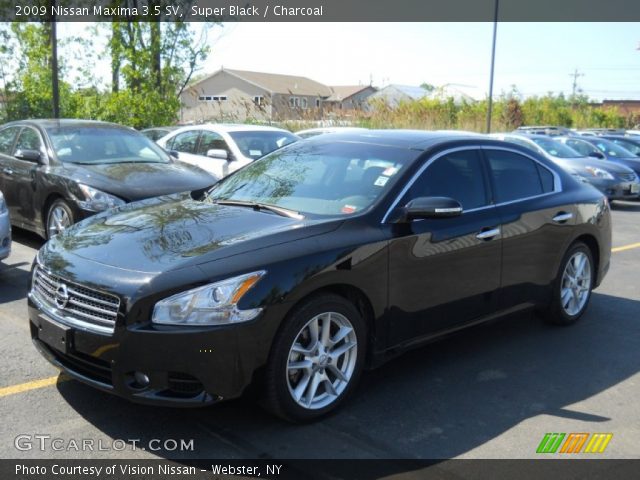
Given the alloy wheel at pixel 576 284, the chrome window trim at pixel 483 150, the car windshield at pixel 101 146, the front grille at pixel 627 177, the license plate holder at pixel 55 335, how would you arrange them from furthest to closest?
the front grille at pixel 627 177, the car windshield at pixel 101 146, the alloy wheel at pixel 576 284, the chrome window trim at pixel 483 150, the license plate holder at pixel 55 335

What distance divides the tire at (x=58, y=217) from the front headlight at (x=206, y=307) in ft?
14.8

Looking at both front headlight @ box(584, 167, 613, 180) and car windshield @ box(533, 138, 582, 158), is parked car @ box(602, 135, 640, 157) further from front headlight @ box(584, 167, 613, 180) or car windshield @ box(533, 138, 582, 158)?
front headlight @ box(584, 167, 613, 180)

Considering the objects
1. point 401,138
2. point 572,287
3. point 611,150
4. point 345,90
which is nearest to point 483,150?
point 401,138

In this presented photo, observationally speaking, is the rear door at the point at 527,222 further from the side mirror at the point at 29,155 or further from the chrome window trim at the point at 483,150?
the side mirror at the point at 29,155

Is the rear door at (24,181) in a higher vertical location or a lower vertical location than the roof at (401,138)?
lower

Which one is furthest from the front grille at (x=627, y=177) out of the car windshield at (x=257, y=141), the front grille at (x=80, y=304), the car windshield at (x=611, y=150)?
the front grille at (x=80, y=304)

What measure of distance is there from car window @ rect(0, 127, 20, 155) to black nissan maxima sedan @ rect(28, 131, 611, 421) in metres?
4.96

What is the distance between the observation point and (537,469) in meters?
3.56

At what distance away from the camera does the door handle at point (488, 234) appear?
16.1ft

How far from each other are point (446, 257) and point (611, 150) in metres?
15.1

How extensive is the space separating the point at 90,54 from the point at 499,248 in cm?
1807

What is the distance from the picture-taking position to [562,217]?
5723 millimetres

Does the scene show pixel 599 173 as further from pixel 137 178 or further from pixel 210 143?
pixel 137 178

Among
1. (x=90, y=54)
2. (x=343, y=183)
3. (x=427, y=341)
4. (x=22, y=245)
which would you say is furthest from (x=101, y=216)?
(x=90, y=54)
